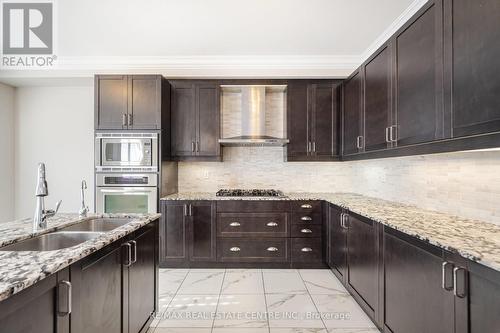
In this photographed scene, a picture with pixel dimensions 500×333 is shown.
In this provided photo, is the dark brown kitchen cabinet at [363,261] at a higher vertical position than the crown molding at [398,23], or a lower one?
lower

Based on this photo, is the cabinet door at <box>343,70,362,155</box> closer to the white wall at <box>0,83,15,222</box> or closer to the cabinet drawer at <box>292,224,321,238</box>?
the cabinet drawer at <box>292,224,321,238</box>

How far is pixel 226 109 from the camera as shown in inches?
158

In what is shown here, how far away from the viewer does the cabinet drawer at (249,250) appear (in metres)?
3.40

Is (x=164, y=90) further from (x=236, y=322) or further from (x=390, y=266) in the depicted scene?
(x=390, y=266)

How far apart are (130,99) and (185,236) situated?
1.87m

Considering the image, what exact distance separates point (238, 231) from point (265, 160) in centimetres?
120

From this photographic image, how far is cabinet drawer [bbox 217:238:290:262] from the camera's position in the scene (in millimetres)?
3404

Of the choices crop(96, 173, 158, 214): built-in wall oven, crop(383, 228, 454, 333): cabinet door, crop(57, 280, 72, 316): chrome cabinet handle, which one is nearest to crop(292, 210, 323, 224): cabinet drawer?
crop(383, 228, 454, 333): cabinet door

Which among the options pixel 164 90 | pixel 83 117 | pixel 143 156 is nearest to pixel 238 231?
pixel 143 156

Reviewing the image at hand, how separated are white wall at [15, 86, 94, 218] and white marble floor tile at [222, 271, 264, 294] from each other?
2649mm

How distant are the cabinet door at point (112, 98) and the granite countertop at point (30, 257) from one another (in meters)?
1.87

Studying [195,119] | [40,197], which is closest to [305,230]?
[195,119]

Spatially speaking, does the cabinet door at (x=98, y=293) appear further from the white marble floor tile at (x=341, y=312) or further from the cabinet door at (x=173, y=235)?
the cabinet door at (x=173, y=235)

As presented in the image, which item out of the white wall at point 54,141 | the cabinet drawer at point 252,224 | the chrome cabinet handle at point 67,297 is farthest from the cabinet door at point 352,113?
the white wall at point 54,141
